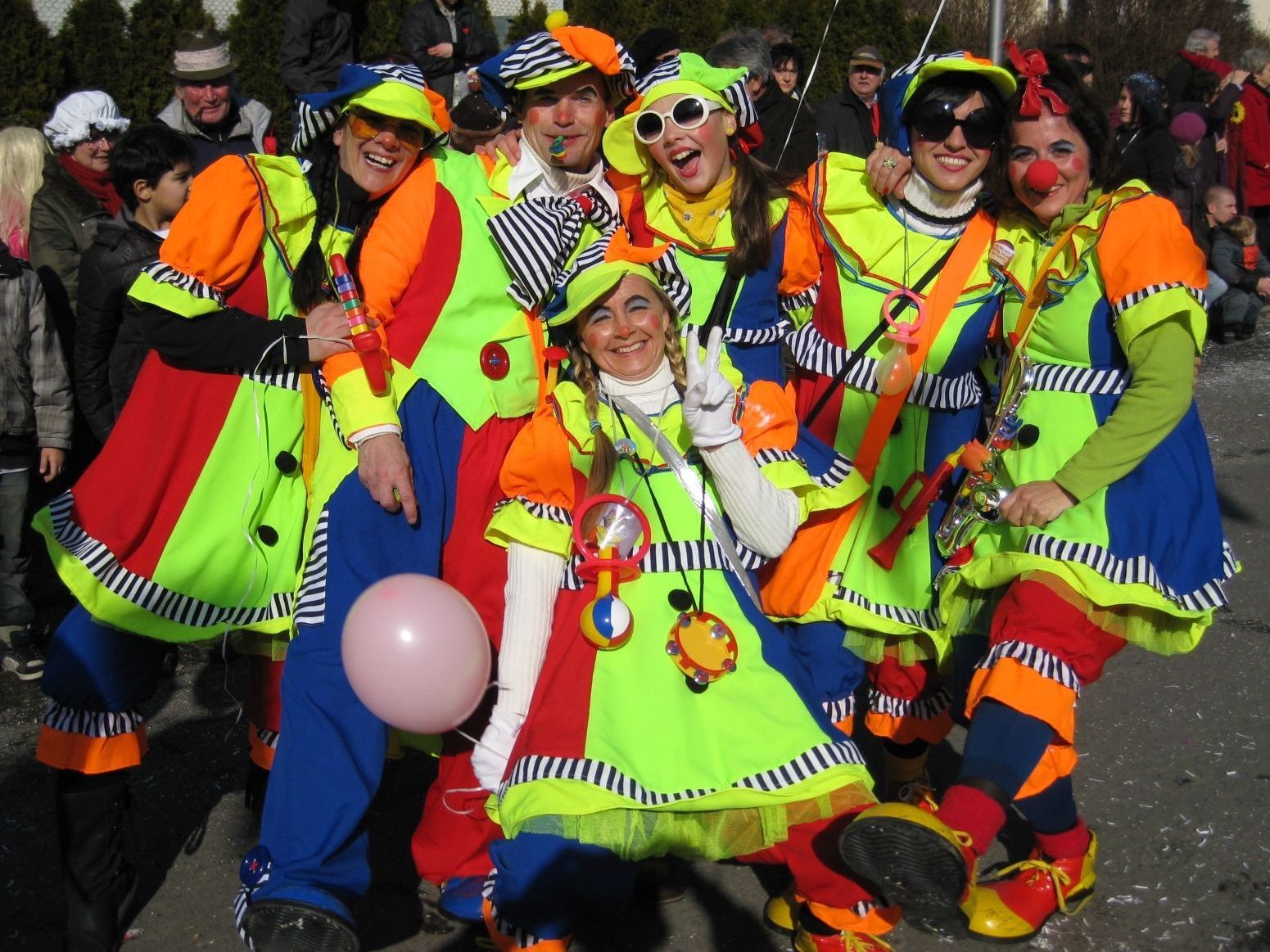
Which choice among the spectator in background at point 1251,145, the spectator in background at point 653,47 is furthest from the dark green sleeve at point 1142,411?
the spectator in background at point 1251,145

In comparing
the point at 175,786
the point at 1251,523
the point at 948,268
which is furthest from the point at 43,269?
the point at 1251,523

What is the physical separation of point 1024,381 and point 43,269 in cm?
438

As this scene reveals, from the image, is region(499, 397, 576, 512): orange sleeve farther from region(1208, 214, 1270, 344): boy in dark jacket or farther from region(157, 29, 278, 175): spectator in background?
region(1208, 214, 1270, 344): boy in dark jacket

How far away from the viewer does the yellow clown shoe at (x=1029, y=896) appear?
10.4ft

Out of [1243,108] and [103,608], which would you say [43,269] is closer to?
[103,608]

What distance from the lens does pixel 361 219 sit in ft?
10.2

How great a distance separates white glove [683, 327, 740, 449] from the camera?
2740 millimetres

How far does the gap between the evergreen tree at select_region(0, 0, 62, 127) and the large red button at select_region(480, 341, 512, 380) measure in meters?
8.09

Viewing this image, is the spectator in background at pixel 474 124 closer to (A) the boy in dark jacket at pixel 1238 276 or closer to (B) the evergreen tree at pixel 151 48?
(A) the boy in dark jacket at pixel 1238 276

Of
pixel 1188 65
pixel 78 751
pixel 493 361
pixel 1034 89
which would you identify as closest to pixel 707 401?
pixel 493 361

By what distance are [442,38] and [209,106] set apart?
179 cm

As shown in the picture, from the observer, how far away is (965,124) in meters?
3.16

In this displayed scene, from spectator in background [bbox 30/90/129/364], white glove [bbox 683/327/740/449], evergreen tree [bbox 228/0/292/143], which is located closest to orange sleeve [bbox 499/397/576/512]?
white glove [bbox 683/327/740/449]

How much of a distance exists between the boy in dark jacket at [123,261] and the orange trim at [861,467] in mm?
2100
